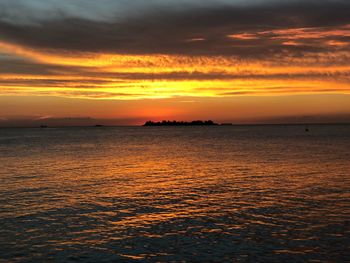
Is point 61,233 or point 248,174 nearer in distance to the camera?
point 61,233

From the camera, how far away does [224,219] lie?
20.9 metres

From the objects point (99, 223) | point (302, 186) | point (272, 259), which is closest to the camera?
point (272, 259)

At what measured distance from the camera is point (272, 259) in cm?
1488

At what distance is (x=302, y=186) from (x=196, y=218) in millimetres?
13513

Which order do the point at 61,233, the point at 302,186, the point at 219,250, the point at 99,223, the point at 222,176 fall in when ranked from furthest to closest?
the point at 222,176, the point at 302,186, the point at 99,223, the point at 61,233, the point at 219,250

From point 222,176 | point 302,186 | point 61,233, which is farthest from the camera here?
point 222,176

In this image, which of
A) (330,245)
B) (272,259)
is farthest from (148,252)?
(330,245)

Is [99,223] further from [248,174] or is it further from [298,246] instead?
[248,174]

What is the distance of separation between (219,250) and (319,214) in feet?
27.3

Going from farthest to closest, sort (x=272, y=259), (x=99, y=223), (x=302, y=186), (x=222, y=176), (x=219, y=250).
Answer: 1. (x=222, y=176)
2. (x=302, y=186)
3. (x=99, y=223)
4. (x=219, y=250)
5. (x=272, y=259)

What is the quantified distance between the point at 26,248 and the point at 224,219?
9.75 metres

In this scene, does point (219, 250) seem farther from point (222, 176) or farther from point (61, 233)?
point (222, 176)

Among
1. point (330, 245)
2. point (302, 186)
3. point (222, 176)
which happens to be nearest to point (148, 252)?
point (330, 245)

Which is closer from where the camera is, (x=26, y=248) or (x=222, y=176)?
(x=26, y=248)
